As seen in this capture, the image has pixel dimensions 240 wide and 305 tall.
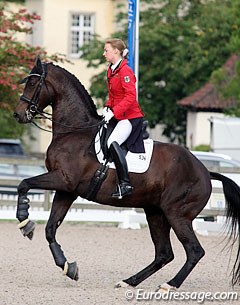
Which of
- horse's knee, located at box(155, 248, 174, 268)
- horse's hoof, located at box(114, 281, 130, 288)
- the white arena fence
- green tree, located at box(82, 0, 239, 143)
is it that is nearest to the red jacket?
horse's knee, located at box(155, 248, 174, 268)

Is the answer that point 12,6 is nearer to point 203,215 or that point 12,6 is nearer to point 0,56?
point 0,56

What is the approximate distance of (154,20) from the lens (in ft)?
147

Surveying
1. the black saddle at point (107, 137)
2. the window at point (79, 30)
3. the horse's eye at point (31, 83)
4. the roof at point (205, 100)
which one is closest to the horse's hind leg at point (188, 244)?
the black saddle at point (107, 137)

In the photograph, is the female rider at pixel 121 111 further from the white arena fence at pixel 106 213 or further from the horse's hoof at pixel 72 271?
the white arena fence at pixel 106 213

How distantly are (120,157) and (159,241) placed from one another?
1.30 m

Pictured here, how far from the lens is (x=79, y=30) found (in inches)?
2167

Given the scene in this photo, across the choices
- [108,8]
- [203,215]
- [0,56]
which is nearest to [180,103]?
[108,8]

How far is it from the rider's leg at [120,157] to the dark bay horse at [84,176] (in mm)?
136

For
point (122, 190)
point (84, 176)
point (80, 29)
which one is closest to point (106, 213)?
point (84, 176)

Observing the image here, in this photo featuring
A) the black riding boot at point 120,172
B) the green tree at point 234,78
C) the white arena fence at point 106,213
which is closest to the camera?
the black riding boot at point 120,172

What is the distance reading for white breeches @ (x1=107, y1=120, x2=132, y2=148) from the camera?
12.7m

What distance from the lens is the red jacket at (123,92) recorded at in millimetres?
12633

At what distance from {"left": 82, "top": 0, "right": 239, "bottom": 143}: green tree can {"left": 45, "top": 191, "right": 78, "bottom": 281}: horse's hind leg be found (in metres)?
31.0

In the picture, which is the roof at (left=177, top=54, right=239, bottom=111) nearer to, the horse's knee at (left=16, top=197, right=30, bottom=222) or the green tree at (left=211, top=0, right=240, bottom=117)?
the green tree at (left=211, top=0, right=240, bottom=117)
